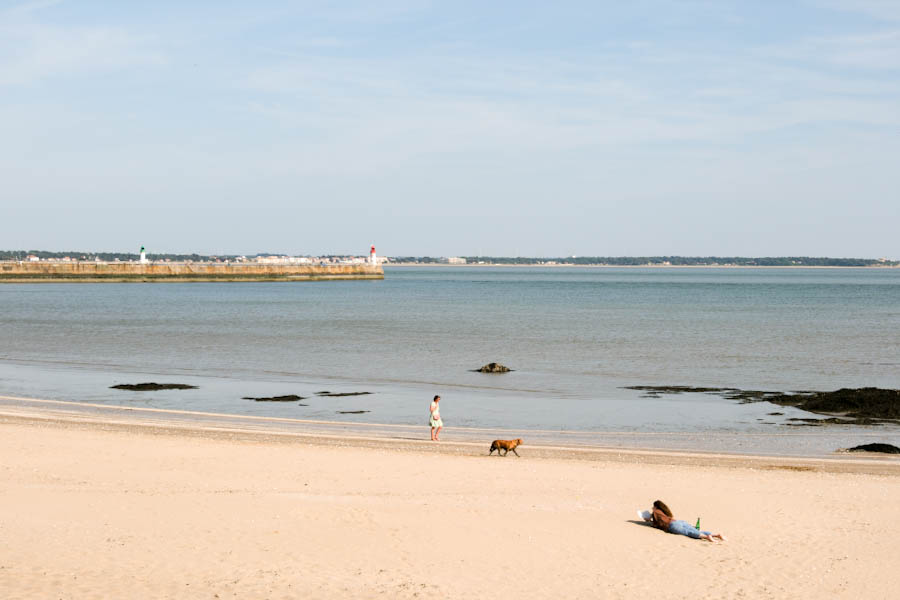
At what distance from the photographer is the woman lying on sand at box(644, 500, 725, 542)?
1202 centimetres

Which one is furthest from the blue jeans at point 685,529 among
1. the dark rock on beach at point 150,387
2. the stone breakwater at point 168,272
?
the stone breakwater at point 168,272

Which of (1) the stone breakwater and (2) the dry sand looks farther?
(1) the stone breakwater

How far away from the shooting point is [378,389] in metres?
31.1

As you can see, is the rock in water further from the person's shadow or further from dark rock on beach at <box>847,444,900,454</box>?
the person's shadow

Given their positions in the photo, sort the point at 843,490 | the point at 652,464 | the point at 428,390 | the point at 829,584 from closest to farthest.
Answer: the point at 829,584 < the point at 843,490 < the point at 652,464 < the point at 428,390

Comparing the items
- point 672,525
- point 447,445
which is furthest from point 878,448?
point 672,525

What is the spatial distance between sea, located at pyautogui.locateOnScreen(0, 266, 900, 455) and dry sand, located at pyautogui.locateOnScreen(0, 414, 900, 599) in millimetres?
4544

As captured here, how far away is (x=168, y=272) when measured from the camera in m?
156

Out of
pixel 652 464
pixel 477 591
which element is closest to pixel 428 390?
pixel 652 464

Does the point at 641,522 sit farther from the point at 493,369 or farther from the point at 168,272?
the point at 168,272

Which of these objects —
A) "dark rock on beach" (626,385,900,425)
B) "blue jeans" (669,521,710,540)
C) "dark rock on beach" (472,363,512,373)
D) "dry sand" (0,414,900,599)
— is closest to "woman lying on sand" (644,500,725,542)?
"blue jeans" (669,521,710,540)

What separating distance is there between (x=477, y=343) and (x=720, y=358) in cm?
1318

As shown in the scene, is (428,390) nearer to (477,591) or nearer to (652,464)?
(652,464)

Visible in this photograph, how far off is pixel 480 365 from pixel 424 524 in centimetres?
2703
